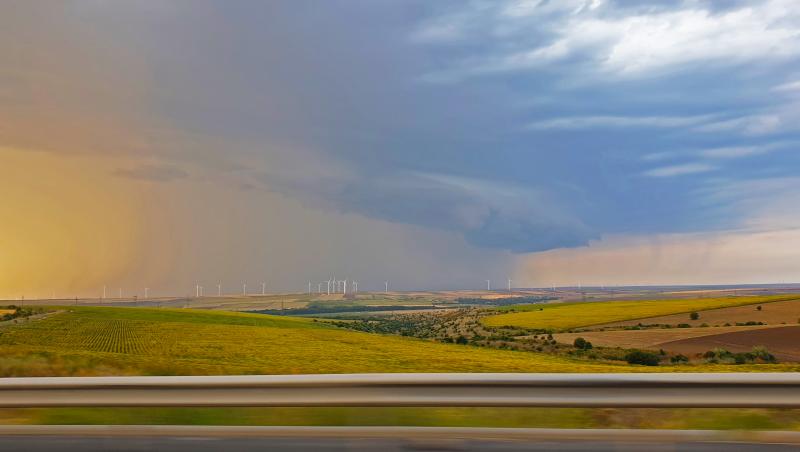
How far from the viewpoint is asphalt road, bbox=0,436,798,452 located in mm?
5203

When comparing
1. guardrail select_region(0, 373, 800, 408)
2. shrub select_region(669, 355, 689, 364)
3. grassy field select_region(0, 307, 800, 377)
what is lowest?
shrub select_region(669, 355, 689, 364)

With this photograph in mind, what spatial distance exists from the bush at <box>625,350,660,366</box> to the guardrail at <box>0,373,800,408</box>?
19.1 meters

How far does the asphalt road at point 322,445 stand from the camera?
17.1 feet

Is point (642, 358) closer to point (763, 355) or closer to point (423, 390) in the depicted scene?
point (763, 355)

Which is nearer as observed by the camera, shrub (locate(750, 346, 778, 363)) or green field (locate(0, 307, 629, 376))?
green field (locate(0, 307, 629, 376))

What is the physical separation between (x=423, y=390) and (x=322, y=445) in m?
0.95

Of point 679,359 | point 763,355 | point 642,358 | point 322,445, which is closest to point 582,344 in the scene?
point 642,358

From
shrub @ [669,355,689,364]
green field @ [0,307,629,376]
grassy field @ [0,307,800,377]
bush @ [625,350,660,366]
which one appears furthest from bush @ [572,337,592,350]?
grassy field @ [0,307,800,377]

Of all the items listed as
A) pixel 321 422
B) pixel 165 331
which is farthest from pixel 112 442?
pixel 165 331

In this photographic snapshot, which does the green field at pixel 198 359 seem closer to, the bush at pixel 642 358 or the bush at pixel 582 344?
the bush at pixel 642 358

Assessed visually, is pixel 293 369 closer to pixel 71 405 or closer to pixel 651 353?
pixel 71 405

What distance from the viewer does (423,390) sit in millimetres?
5629

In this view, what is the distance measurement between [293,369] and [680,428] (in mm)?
6347

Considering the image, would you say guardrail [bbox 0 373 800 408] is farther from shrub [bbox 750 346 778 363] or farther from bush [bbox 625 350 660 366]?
bush [bbox 625 350 660 366]
